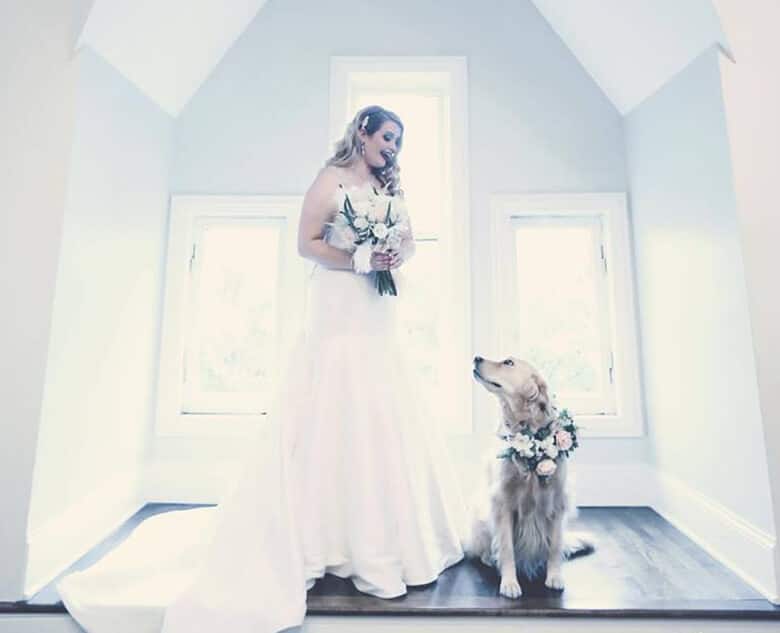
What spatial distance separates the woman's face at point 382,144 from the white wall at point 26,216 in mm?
1098

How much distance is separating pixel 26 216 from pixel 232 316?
1134 millimetres

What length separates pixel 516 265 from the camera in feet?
8.29

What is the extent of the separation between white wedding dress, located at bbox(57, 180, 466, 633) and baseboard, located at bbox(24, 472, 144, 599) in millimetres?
120

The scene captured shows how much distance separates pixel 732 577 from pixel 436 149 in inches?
95.1

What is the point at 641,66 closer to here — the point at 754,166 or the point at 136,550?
the point at 754,166

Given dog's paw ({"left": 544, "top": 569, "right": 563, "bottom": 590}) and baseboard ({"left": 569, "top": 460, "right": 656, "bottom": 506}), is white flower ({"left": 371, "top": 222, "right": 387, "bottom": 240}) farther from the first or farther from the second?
baseboard ({"left": 569, "top": 460, "right": 656, "bottom": 506})

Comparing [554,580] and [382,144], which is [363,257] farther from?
[554,580]

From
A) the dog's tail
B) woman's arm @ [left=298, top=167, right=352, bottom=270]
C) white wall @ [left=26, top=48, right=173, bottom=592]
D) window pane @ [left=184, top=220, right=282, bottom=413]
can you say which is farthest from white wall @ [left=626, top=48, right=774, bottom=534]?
white wall @ [left=26, top=48, right=173, bottom=592]

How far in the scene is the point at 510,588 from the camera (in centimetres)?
144

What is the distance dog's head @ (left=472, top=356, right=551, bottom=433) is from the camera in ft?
4.95

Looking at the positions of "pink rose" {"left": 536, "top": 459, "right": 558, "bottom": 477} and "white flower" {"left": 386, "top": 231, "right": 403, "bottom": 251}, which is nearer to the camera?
"pink rose" {"left": 536, "top": 459, "right": 558, "bottom": 477}

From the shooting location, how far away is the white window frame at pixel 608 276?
2383mm

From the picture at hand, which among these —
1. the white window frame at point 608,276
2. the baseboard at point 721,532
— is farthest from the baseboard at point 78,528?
the baseboard at point 721,532

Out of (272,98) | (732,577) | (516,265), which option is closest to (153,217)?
(272,98)
